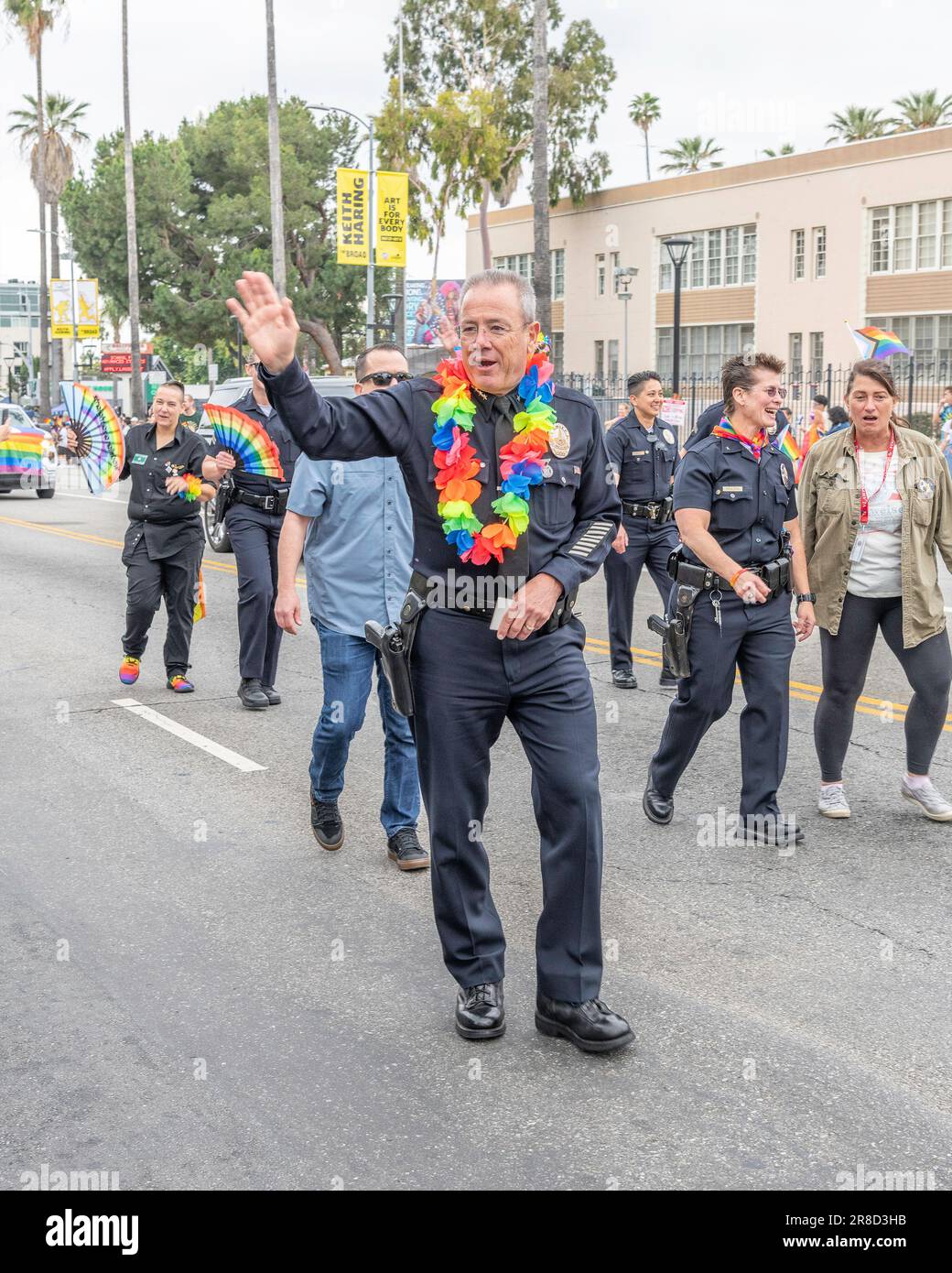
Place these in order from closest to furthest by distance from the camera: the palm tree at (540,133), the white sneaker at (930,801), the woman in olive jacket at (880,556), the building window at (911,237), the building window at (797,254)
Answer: the woman in olive jacket at (880,556)
the white sneaker at (930,801)
the palm tree at (540,133)
the building window at (911,237)
the building window at (797,254)

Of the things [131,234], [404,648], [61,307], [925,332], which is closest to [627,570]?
[404,648]

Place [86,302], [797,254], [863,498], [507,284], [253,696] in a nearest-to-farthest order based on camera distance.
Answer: [507,284] → [863,498] → [253,696] → [797,254] → [86,302]

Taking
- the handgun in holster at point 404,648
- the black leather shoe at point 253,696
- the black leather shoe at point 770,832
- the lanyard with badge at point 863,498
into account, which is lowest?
Result: the black leather shoe at point 770,832

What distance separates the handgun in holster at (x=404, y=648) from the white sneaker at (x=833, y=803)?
289 centimetres

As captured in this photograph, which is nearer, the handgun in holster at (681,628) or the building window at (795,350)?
the handgun in holster at (681,628)

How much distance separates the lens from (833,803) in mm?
6457

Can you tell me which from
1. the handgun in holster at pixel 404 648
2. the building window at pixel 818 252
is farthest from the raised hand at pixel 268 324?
the building window at pixel 818 252

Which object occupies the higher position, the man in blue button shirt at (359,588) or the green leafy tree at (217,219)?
the green leafy tree at (217,219)

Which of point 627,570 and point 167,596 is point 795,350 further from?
point 167,596

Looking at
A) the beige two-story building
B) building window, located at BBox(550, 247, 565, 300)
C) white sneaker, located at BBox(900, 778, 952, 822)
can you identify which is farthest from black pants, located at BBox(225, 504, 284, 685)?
building window, located at BBox(550, 247, 565, 300)

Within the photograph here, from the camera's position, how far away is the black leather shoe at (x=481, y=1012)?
414 cm

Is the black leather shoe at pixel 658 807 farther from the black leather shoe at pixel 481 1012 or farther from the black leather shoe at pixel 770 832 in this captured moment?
the black leather shoe at pixel 481 1012

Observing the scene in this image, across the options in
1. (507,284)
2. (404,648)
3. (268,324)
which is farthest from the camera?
(404,648)

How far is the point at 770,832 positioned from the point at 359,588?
80.3 inches
